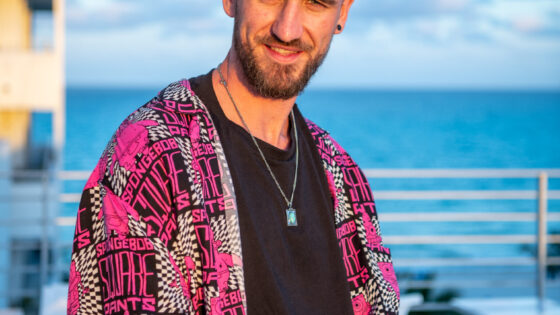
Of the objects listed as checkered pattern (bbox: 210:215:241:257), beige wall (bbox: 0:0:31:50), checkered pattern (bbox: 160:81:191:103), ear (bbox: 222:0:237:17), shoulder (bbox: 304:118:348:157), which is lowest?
checkered pattern (bbox: 210:215:241:257)

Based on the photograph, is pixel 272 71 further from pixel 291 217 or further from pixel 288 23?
pixel 291 217

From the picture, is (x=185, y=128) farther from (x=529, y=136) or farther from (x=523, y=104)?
(x=523, y=104)

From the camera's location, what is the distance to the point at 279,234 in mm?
1186

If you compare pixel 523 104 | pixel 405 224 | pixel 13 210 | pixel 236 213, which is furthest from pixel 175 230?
pixel 523 104

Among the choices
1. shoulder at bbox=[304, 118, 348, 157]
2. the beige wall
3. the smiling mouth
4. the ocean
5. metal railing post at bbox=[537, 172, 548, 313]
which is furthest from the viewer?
the ocean

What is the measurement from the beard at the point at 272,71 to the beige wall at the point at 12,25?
8.63m

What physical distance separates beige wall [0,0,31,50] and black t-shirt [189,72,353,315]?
8.62 meters

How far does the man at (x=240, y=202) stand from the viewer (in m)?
0.98

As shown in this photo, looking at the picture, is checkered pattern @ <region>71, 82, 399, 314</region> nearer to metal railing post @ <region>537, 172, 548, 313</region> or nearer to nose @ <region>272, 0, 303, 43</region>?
nose @ <region>272, 0, 303, 43</region>

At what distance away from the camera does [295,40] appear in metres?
1.17

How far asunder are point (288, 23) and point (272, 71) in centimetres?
9

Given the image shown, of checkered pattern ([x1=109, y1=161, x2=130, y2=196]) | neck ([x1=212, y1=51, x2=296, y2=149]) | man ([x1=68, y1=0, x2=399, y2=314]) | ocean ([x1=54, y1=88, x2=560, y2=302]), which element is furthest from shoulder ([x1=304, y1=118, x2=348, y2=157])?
ocean ([x1=54, y1=88, x2=560, y2=302])

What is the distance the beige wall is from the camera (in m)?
9.31

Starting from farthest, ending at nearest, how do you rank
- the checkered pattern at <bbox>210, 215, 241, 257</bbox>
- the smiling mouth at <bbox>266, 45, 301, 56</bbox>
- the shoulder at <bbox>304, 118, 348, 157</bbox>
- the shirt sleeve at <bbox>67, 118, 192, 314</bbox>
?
the shoulder at <bbox>304, 118, 348, 157</bbox>, the smiling mouth at <bbox>266, 45, 301, 56</bbox>, the checkered pattern at <bbox>210, 215, 241, 257</bbox>, the shirt sleeve at <bbox>67, 118, 192, 314</bbox>
